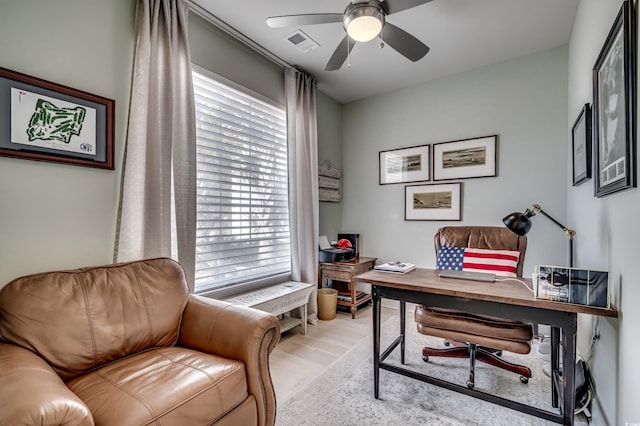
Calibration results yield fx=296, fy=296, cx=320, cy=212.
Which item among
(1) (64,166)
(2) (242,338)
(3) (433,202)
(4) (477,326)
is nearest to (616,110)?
(4) (477,326)

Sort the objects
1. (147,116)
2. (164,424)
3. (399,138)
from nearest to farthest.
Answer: (164,424), (147,116), (399,138)

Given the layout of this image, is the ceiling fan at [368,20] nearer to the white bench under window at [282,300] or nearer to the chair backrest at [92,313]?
the chair backrest at [92,313]

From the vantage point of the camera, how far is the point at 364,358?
8.00 feet

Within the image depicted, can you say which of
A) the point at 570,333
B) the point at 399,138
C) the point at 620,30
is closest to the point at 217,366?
the point at 570,333

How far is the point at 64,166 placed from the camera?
5.49 ft

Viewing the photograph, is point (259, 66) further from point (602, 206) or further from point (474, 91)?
point (602, 206)

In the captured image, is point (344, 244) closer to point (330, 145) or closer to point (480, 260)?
point (330, 145)

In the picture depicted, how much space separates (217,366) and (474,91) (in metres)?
3.53

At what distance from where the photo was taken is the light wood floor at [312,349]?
214 centimetres

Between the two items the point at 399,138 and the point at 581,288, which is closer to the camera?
the point at 581,288

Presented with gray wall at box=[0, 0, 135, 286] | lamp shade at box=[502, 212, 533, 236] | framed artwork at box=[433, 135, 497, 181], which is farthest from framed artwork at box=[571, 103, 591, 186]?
gray wall at box=[0, 0, 135, 286]

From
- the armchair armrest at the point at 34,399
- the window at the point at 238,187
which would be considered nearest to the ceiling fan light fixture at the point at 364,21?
the window at the point at 238,187

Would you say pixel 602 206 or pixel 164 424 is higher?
pixel 602 206

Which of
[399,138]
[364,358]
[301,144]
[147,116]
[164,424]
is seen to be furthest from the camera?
[399,138]
